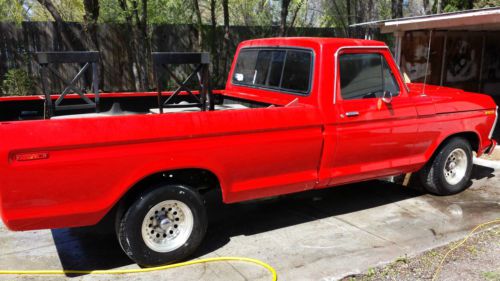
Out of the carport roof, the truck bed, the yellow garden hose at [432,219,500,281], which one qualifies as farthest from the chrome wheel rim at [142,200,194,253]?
the carport roof

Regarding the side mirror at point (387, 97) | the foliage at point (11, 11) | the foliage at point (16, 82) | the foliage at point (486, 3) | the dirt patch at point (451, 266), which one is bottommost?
the dirt patch at point (451, 266)

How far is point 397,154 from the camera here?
5.27m

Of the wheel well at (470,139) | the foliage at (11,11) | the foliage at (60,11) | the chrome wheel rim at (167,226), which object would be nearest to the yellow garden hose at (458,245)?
the wheel well at (470,139)

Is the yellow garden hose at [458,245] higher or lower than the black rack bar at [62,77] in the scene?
lower

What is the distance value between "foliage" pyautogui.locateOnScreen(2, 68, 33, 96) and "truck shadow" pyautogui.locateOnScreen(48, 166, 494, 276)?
7970mm

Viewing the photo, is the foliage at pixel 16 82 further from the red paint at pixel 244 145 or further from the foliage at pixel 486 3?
the foliage at pixel 486 3

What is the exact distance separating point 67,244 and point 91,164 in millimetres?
1462

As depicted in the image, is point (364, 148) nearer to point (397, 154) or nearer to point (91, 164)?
point (397, 154)

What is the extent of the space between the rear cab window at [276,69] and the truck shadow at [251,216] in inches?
56.9

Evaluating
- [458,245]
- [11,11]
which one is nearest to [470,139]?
[458,245]

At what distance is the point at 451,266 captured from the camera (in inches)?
163

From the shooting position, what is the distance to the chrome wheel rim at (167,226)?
3.98m

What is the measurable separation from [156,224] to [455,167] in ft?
13.4

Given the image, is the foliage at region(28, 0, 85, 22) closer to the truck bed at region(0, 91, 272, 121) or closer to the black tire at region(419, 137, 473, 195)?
the truck bed at region(0, 91, 272, 121)
